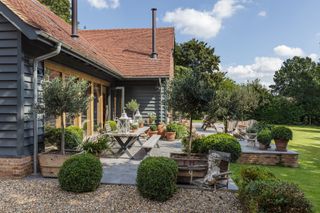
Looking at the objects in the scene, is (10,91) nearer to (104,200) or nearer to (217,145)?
(104,200)

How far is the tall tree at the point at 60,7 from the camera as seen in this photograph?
867 inches

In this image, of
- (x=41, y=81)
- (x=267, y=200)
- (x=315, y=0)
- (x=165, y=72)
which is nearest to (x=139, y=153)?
(x=41, y=81)

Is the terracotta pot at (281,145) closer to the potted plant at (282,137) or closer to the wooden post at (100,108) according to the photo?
the potted plant at (282,137)

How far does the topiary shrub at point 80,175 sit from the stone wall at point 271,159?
215 inches

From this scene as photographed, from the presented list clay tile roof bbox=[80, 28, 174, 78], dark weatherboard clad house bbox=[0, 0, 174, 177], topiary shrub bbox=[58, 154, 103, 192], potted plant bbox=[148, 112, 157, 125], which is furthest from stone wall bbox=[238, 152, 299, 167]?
clay tile roof bbox=[80, 28, 174, 78]

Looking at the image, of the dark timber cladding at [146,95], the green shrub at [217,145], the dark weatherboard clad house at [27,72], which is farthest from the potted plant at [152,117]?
the green shrub at [217,145]

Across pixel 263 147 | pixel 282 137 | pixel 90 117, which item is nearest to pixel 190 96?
pixel 282 137

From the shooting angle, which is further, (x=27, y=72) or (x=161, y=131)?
(x=161, y=131)

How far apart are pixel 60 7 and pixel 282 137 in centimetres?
2015

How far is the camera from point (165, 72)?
46.6 ft

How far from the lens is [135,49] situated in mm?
16797

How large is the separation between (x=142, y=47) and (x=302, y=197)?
1450 centimetres

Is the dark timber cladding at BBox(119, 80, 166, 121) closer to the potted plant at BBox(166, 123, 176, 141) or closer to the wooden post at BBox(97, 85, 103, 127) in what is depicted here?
the potted plant at BBox(166, 123, 176, 141)

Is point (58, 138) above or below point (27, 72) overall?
below
